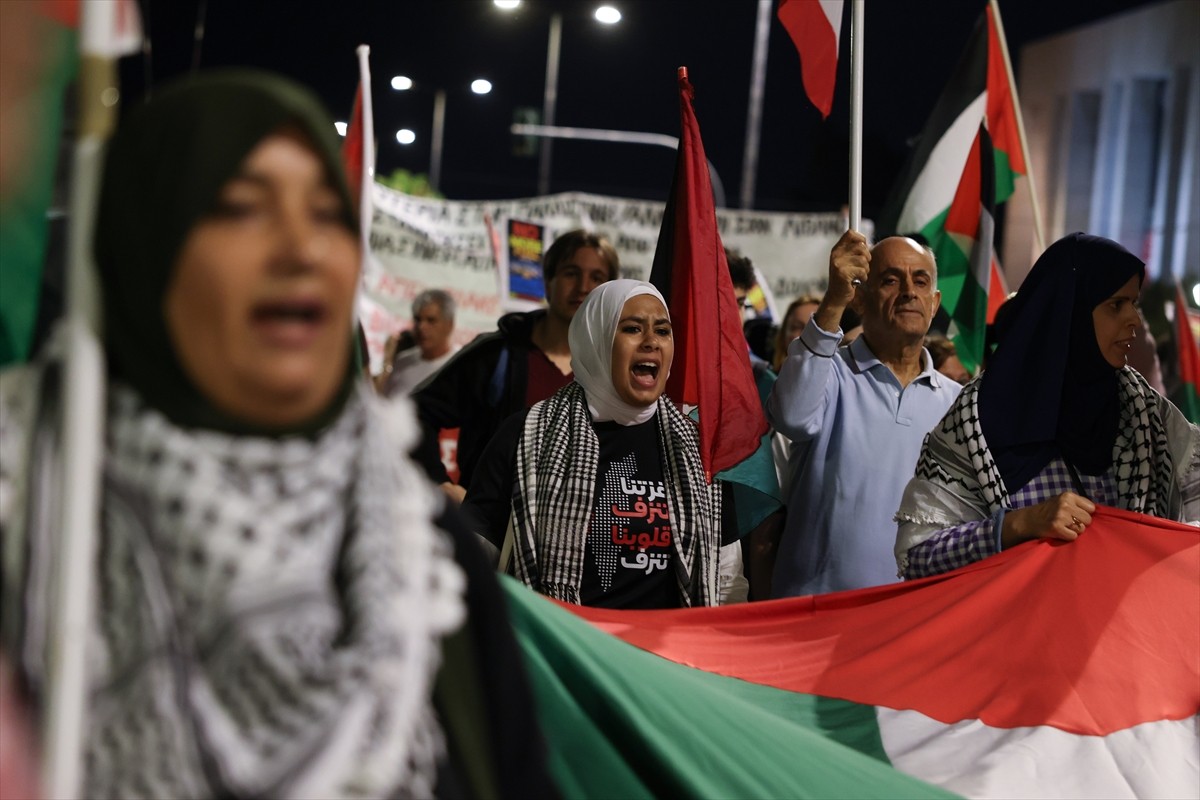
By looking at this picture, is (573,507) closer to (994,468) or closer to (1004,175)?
(994,468)

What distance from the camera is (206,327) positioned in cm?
158

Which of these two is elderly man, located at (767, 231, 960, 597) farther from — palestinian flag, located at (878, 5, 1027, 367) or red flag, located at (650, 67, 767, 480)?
palestinian flag, located at (878, 5, 1027, 367)

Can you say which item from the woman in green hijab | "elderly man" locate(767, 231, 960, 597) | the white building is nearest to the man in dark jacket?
"elderly man" locate(767, 231, 960, 597)

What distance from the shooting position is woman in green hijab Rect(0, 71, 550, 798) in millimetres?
1548

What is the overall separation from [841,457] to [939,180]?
3270 millimetres

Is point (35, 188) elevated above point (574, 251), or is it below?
below

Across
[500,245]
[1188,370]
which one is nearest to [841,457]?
[1188,370]

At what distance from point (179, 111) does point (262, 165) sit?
97mm

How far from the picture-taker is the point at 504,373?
5.50 metres

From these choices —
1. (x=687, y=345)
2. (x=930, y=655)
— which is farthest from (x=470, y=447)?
(x=930, y=655)

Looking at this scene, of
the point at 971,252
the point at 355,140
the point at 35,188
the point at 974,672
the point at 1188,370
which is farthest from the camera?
the point at 1188,370

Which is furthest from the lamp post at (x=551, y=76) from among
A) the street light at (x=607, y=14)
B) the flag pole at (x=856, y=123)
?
the flag pole at (x=856, y=123)

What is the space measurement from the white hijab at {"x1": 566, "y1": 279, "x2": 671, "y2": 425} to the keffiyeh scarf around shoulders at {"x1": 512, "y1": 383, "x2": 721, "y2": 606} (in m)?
0.09

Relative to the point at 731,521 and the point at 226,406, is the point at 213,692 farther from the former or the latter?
the point at 731,521
